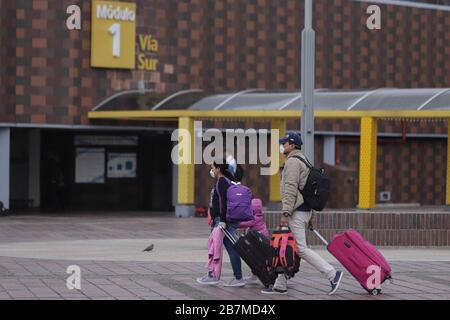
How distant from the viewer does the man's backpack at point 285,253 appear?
1199 centimetres

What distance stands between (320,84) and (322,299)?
23220mm

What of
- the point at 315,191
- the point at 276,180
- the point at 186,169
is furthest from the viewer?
the point at 276,180

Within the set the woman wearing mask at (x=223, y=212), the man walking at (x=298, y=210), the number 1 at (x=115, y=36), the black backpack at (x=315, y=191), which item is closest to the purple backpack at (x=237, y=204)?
the woman wearing mask at (x=223, y=212)

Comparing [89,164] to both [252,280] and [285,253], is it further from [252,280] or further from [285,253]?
[285,253]

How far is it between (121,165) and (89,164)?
38.4 inches

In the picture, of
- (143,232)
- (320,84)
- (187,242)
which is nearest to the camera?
(187,242)

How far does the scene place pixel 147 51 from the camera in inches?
1212

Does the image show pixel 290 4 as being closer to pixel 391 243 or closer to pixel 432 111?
pixel 432 111

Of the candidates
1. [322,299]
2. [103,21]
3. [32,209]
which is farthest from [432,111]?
[322,299]

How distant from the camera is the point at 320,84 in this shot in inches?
1353

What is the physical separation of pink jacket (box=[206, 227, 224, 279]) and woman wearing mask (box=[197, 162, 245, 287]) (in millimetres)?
70

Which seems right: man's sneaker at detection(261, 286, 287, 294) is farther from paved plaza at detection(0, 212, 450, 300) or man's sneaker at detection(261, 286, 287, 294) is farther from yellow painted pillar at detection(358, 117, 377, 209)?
yellow painted pillar at detection(358, 117, 377, 209)

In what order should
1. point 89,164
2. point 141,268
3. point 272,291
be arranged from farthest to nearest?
point 89,164, point 141,268, point 272,291

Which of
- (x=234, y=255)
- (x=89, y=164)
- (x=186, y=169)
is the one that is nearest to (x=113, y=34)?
(x=89, y=164)
